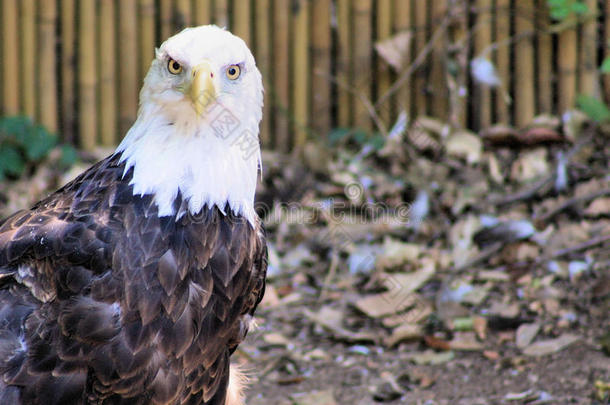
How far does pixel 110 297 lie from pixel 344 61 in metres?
3.33

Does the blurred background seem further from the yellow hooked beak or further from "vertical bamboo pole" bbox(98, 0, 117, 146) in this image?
the yellow hooked beak

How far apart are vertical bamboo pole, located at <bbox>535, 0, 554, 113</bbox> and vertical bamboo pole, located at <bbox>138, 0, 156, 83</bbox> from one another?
2.31m

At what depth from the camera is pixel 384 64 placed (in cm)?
579

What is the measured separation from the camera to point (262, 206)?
5.62m

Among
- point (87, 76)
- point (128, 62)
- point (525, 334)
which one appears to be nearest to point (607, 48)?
point (525, 334)

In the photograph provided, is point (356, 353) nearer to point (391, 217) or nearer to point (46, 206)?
point (391, 217)

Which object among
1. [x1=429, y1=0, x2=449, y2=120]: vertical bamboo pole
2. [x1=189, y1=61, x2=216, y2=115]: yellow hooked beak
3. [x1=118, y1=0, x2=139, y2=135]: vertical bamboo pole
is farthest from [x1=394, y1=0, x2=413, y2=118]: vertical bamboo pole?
[x1=189, y1=61, x2=216, y2=115]: yellow hooked beak

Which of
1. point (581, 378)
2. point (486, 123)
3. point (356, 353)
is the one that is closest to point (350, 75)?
point (486, 123)

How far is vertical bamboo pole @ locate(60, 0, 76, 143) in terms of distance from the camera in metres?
5.79

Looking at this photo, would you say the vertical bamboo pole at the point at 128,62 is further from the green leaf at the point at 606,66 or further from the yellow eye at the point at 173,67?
the yellow eye at the point at 173,67

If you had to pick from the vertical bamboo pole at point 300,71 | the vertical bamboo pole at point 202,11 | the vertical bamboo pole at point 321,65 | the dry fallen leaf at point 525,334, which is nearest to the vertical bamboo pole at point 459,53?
the vertical bamboo pole at point 321,65

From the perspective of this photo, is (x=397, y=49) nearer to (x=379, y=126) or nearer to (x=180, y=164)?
(x=379, y=126)

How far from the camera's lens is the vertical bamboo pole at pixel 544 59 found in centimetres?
562

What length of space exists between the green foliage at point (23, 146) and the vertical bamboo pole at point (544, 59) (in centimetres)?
285
